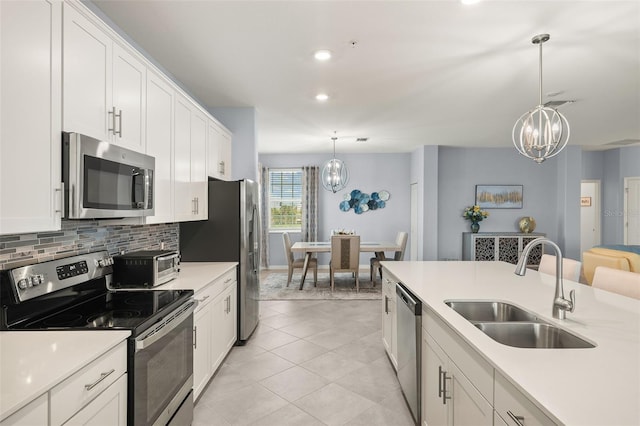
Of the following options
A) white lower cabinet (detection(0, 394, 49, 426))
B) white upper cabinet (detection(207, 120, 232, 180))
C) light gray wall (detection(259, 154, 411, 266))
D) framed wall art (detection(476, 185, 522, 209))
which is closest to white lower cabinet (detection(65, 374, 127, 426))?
white lower cabinet (detection(0, 394, 49, 426))

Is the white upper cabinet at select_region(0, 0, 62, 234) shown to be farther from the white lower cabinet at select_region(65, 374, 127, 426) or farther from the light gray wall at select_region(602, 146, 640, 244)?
the light gray wall at select_region(602, 146, 640, 244)

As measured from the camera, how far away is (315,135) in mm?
5996

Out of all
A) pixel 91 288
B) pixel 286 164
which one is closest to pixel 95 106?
pixel 91 288

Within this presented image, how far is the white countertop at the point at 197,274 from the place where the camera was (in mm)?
2403

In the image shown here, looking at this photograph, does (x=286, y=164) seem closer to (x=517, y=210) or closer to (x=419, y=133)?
(x=419, y=133)

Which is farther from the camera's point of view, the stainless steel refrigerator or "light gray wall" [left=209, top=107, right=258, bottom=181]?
"light gray wall" [left=209, top=107, right=258, bottom=181]

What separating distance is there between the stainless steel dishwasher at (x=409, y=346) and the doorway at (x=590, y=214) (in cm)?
770

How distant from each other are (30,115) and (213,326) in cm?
194

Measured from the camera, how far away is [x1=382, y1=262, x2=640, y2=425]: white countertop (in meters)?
0.92

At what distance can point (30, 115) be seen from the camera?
1.32m

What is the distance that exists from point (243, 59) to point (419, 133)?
3720 millimetres

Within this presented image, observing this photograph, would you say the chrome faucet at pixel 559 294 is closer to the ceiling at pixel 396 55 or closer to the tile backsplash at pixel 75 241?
the ceiling at pixel 396 55

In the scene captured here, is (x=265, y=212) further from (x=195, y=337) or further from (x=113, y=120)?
(x=113, y=120)

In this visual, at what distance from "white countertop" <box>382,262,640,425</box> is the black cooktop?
1421 mm
